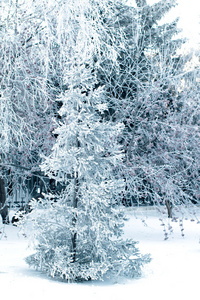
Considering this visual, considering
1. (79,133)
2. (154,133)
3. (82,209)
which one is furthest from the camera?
(154,133)

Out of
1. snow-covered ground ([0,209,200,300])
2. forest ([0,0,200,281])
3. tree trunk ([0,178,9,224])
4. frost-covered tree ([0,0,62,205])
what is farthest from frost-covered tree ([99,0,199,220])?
tree trunk ([0,178,9,224])

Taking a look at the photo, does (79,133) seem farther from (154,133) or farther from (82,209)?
(154,133)

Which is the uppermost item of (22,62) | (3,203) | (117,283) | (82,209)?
(22,62)

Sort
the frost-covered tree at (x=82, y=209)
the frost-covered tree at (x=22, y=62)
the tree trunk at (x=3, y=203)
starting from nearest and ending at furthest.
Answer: the frost-covered tree at (x=82, y=209) → the frost-covered tree at (x=22, y=62) → the tree trunk at (x=3, y=203)

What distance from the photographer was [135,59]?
1162cm

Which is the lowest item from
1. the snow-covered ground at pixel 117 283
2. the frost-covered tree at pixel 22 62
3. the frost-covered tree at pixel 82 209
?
the snow-covered ground at pixel 117 283

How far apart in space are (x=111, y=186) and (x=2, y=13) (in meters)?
4.62

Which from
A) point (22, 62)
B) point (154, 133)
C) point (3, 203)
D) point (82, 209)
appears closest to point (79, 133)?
point (82, 209)

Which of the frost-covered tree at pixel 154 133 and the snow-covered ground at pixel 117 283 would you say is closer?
the snow-covered ground at pixel 117 283

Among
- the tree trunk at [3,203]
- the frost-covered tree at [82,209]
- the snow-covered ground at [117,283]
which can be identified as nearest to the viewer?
the snow-covered ground at [117,283]

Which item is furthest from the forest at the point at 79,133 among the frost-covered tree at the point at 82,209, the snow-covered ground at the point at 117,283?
the snow-covered ground at the point at 117,283

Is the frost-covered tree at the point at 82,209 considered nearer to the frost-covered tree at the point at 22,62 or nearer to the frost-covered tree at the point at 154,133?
the frost-covered tree at the point at 22,62

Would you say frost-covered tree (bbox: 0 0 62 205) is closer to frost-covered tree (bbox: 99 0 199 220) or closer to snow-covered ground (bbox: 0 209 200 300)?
frost-covered tree (bbox: 99 0 199 220)

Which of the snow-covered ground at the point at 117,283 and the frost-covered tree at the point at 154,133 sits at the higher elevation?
the frost-covered tree at the point at 154,133
